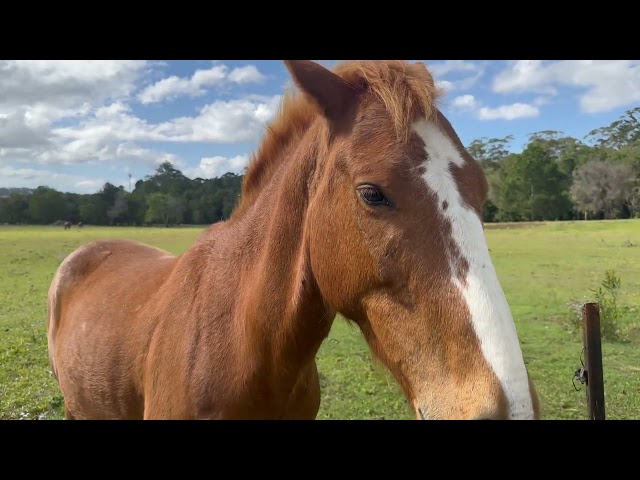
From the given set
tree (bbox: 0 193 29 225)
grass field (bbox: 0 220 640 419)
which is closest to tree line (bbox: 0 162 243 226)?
tree (bbox: 0 193 29 225)

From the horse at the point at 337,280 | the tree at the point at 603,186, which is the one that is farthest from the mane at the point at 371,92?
the tree at the point at 603,186

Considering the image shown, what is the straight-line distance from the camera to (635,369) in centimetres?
820

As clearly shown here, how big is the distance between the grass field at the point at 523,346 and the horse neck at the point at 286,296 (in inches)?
14.4

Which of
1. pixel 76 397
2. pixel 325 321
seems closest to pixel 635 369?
pixel 325 321

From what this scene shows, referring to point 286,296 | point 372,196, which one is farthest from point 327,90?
point 286,296

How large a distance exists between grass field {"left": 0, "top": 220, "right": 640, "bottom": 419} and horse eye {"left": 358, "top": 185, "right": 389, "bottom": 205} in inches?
36.9

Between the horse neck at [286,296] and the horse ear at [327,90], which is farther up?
the horse ear at [327,90]

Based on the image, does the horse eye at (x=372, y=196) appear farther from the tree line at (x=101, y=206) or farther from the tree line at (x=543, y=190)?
the tree line at (x=543, y=190)

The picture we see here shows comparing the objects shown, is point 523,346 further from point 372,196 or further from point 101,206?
point 101,206

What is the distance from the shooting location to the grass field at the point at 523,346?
6.71 meters

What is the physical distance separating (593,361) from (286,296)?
166 inches

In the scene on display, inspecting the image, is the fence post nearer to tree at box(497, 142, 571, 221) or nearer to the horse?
the horse
